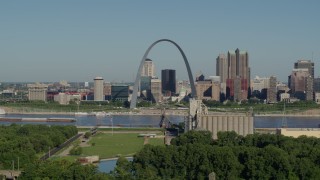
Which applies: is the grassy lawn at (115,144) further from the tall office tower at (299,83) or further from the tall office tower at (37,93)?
the tall office tower at (299,83)

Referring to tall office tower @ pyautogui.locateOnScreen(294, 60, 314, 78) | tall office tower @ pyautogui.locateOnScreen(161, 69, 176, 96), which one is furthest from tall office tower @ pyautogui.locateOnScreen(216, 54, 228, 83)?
tall office tower @ pyautogui.locateOnScreen(294, 60, 314, 78)

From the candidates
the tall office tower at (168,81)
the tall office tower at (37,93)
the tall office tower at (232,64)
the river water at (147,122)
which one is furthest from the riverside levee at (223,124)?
the tall office tower at (232,64)

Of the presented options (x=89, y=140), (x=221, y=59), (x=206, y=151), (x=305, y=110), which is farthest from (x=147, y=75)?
(x=206, y=151)

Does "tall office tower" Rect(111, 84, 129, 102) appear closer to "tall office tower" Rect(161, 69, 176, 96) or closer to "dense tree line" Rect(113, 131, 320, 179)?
"tall office tower" Rect(161, 69, 176, 96)

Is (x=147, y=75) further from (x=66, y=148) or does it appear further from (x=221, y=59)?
(x=66, y=148)

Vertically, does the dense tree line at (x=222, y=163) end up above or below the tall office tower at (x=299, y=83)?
below

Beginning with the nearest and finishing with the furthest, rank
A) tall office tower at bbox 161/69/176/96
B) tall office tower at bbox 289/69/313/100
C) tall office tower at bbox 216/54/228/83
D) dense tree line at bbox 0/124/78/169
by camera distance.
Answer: dense tree line at bbox 0/124/78/169 < tall office tower at bbox 289/69/313/100 < tall office tower at bbox 161/69/176/96 < tall office tower at bbox 216/54/228/83

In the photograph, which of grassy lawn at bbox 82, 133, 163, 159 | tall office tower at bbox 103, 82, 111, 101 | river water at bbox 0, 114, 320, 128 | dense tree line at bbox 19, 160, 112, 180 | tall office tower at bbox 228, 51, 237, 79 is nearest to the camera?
dense tree line at bbox 19, 160, 112, 180

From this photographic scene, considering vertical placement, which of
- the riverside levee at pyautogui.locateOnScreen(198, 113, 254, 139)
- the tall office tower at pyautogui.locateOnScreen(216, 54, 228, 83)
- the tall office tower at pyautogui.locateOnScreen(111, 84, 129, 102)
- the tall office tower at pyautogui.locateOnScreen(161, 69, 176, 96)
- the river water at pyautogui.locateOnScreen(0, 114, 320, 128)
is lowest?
the river water at pyautogui.locateOnScreen(0, 114, 320, 128)
